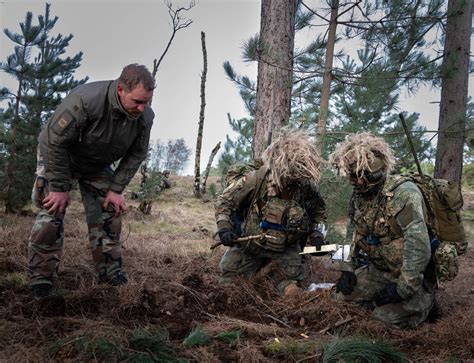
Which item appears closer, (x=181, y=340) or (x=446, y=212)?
(x=181, y=340)

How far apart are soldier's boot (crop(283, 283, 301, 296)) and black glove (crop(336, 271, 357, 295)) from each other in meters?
0.39

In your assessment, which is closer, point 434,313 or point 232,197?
point 434,313

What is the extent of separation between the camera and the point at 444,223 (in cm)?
383

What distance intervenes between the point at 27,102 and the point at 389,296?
26.2 feet

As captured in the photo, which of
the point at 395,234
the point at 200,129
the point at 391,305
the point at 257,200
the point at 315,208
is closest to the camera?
the point at 391,305

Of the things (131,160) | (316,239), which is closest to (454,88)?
(316,239)

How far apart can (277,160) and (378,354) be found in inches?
80.3

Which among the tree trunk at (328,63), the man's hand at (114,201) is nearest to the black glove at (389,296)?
the man's hand at (114,201)

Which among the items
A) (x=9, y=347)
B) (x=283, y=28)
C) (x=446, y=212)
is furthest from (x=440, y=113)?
(x=9, y=347)

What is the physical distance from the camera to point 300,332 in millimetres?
3340

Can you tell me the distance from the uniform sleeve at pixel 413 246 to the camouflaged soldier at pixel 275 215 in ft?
2.89

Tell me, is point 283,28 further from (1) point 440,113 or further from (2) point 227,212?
(1) point 440,113

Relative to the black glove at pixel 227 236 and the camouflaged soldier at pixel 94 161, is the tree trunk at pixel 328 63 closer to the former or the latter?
the black glove at pixel 227 236

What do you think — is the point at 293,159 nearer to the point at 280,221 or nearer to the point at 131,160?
the point at 280,221
